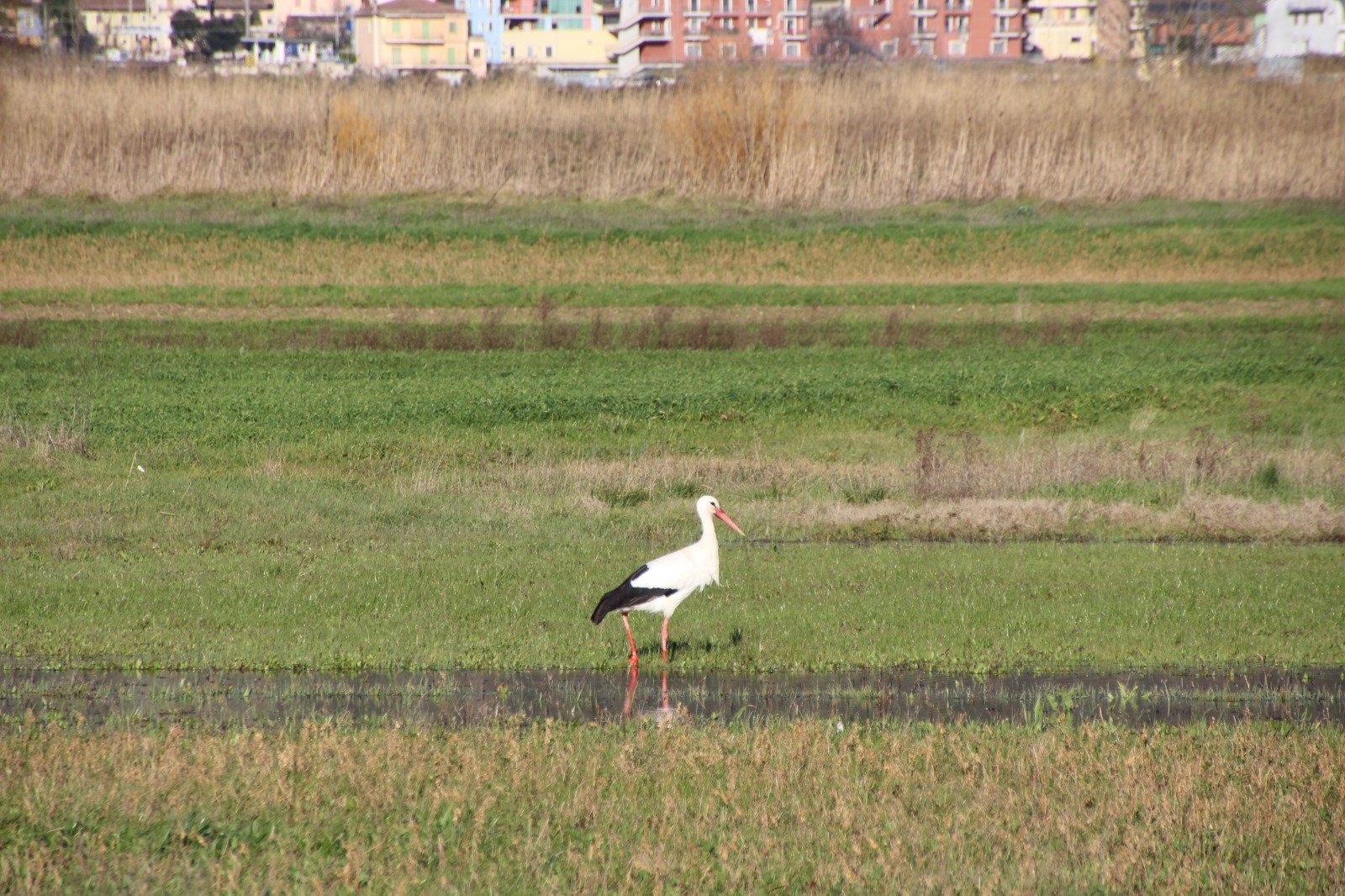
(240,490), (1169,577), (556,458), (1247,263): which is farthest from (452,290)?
(1169,577)

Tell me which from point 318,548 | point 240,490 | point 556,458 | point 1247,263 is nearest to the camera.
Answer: point 318,548

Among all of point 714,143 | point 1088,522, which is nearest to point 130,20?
point 714,143

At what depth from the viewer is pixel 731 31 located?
10731 cm

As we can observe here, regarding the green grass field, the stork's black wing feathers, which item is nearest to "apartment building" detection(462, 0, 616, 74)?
the green grass field

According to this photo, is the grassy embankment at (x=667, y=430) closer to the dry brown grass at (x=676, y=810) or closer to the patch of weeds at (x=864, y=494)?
the patch of weeds at (x=864, y=494)

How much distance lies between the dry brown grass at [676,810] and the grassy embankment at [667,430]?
2746 mm

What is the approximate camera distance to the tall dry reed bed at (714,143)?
46188 mm

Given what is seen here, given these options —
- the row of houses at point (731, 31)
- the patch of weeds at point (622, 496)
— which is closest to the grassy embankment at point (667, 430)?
the patch of weeds at point (622, 496)

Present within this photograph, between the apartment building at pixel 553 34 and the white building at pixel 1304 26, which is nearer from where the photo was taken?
the white building at pixel 1304 26

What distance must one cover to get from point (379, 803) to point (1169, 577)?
9549 millimetres

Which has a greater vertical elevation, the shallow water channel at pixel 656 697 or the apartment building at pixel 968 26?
the apartment building at pixel 968 26

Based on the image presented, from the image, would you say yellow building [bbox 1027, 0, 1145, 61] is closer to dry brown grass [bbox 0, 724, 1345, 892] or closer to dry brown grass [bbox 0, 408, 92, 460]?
dry brown grass [bbox 0, 408, 92, 460]

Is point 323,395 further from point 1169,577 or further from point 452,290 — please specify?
point 1169,577

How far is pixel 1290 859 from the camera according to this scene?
786cm
